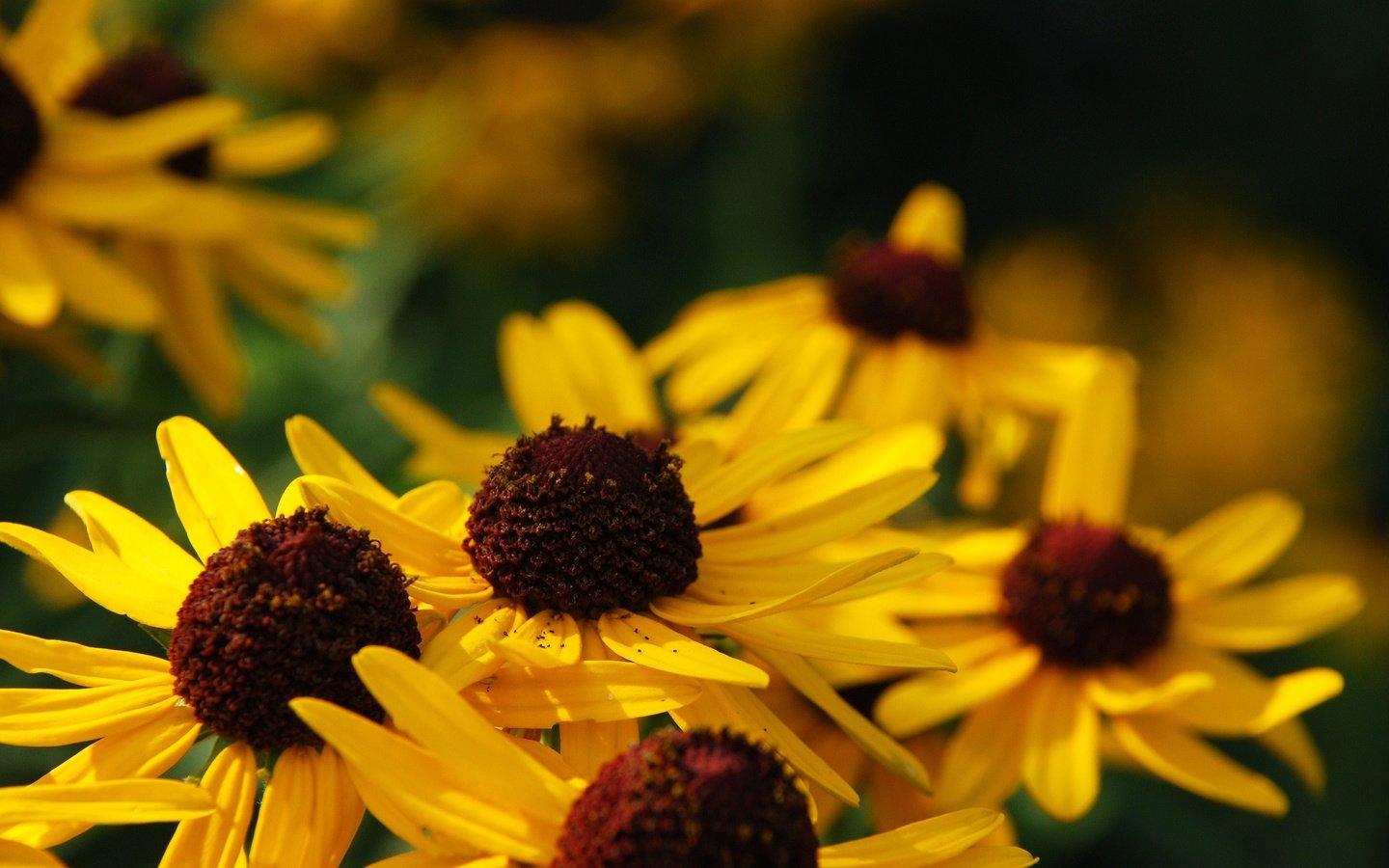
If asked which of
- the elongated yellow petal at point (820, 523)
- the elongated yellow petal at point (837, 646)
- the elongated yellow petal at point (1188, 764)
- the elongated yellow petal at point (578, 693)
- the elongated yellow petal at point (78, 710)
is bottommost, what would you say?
the elongated yellow petal at point (1188, 764)

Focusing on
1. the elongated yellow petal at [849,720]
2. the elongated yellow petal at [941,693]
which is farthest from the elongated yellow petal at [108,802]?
the elongated yellow petal at [941,693]

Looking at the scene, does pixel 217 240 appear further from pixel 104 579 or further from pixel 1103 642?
pixel 1103 642

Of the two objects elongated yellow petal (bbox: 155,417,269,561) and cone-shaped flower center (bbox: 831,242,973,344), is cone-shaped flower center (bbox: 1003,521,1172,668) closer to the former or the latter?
cone-shaped flower center (bbox: 831,242,973,344)

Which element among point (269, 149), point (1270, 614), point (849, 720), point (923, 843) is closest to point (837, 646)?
point (849, 720)

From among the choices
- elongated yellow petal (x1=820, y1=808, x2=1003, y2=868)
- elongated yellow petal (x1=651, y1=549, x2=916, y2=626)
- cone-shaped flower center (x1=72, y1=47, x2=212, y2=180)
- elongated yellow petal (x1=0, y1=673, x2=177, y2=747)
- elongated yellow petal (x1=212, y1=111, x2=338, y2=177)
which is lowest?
elongated yellow petal (x1=820, y1=808, x2=1003, y2=868)

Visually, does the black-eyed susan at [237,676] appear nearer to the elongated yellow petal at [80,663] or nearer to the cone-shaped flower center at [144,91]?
the elongated yellow petal at [80,663]

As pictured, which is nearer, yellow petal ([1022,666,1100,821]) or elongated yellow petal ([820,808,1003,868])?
elongated yellow petal ([820,808,1003,868])

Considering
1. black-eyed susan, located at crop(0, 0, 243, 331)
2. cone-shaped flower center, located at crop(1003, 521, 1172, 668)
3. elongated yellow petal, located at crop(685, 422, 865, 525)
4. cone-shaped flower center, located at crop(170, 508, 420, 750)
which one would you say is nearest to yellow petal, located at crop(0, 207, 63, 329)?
black-eyed susan, located at crop(0, 0, 243, 331)

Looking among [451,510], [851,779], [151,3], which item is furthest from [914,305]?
[151,3]
